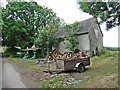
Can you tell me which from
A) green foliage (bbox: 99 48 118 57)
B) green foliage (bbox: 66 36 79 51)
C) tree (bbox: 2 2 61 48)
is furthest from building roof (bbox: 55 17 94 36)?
tree (bbox: 2 2 61 48)

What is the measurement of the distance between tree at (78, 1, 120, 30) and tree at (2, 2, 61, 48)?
13770mm

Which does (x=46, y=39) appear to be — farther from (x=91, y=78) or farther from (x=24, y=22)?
(x=91, y=78)

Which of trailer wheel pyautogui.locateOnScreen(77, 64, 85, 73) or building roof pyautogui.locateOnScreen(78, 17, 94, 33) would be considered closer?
trailer wheel pyautogui.locateOnScreen(77, 64, 85, 73)

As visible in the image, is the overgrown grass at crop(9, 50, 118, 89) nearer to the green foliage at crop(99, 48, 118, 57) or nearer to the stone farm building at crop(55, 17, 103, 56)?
the green foliage at crop(99, 48, 118, 57)

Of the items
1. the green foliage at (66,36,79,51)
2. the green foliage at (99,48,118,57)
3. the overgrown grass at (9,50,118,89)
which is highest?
the green foliage at (66,36,79,51)

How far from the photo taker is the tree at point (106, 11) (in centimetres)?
794

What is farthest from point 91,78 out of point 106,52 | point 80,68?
point 106,52

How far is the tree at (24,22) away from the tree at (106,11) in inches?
542

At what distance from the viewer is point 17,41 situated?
22.7 metres

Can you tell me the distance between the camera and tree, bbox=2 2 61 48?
897 inches

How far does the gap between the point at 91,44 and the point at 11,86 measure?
42.6 feet

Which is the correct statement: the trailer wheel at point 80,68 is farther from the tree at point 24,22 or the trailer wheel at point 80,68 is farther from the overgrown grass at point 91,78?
the tree at point 24,22

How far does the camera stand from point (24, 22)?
23781 millimetres

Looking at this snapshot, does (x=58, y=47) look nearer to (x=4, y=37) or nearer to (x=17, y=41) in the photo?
(x=17, y=41)
